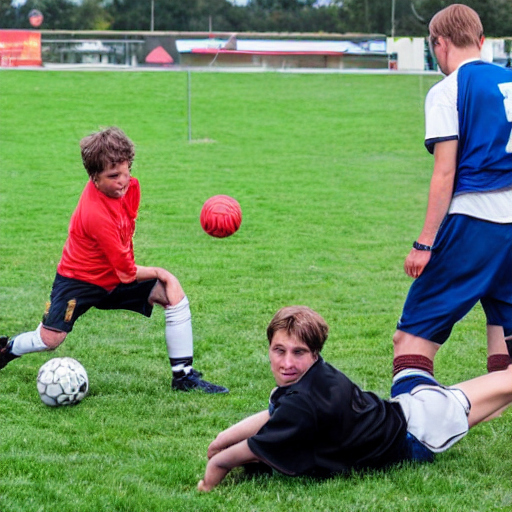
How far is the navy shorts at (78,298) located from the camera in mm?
5855

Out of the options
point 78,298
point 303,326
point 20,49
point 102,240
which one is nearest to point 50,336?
point 78,298

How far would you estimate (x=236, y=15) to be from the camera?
72.9 meters

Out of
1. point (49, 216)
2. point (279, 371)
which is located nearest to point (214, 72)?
point (49, 216)

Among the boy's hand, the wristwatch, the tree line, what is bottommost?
the boy's hand

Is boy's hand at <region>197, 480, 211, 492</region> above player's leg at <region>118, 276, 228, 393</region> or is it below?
below

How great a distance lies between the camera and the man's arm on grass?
426 cm

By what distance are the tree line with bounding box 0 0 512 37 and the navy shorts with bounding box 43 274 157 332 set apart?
62.1 meters

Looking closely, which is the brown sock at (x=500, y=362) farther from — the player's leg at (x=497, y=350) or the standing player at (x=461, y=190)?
the standing player at (x=461, y=190)

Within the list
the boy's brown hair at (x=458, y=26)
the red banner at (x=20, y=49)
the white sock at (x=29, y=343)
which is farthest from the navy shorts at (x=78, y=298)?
the red banner at (x=20, y=49)

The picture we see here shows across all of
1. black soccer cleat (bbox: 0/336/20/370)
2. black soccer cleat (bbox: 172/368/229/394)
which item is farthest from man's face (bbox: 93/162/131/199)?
black soccer cleat (bbox: 0/336/20/370)

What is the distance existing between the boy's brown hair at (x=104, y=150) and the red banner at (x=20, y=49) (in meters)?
36.7

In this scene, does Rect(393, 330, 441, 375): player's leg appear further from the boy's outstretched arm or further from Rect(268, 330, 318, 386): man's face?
the boy's outstretched arm

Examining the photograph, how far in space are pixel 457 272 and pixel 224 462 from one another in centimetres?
151

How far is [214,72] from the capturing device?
4019 cm
